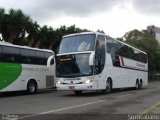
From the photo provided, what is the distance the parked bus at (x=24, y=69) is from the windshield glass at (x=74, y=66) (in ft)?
3.61

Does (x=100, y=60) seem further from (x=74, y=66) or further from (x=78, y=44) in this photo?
(x=74, y=66)

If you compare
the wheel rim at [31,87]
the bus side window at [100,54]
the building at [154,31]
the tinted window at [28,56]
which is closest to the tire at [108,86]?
the bus side window at [100,54]

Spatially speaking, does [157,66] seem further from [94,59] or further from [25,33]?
[94,59]

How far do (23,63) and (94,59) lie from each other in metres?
5.51

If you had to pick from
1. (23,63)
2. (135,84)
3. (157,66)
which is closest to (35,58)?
(23,63)

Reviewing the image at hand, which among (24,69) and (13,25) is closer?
(24,69)

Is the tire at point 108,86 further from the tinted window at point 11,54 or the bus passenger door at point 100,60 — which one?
the tinted window at point 11,54

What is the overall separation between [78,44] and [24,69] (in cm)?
473

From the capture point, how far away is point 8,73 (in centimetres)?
2412

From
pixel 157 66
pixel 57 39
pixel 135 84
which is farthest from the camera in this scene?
pixel 157 66

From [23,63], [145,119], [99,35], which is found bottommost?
[145,119]

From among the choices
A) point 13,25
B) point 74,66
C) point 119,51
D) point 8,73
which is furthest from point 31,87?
point 13,25

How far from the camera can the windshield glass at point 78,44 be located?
23344 millimetres

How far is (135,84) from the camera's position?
3347cm
